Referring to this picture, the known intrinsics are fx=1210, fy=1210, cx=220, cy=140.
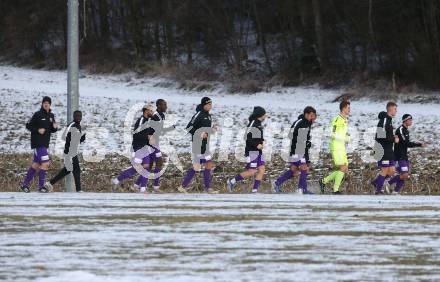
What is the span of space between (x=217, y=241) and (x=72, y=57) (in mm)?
11057

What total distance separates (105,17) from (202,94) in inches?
654

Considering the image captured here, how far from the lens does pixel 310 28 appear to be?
57.3 m

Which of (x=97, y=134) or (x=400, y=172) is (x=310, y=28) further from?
(x=400, y=172)

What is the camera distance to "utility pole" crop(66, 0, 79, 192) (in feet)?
73.7

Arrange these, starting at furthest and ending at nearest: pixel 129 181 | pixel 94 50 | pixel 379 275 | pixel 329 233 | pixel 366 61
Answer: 1. pixel 94 50
2. pixel 366 61
3. pixel 129 181
4. pixel 329 233
5. pixel 379 275

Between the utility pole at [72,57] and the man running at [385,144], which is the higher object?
the utility pole at [72,57]

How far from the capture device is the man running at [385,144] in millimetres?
→ 22922

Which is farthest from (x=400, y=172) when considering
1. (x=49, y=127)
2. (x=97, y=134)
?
(x=97, y=134)

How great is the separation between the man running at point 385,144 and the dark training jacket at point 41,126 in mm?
6200

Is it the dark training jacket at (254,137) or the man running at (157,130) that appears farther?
the man running at (157,130)

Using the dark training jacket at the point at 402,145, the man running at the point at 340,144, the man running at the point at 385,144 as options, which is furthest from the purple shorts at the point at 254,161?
the dark training jacket at the point at 402,145

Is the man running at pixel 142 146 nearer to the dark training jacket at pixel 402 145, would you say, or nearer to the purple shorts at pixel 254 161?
the purple shorts at pixel 254 161

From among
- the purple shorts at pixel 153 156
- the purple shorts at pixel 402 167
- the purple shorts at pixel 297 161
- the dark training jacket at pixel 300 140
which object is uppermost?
the dark training jacket at pixel 300 140

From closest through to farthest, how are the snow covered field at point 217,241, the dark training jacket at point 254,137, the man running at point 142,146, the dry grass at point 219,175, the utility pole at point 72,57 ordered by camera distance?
the snow covered field at point 217,241
the dark training jacket at point 254,137
the utility pole at point 72,57
the man running at point 142,146
the dry grass at point 219,175
